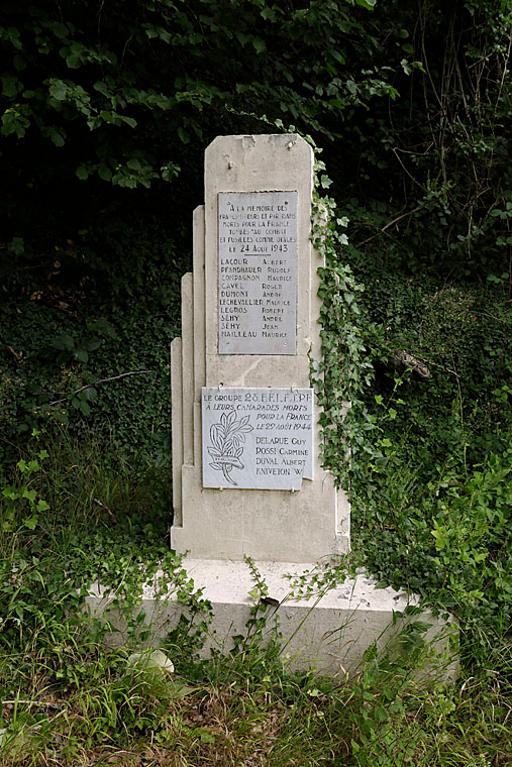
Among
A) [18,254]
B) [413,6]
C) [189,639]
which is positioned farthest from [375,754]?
[413,6]

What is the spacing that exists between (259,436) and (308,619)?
1.03m

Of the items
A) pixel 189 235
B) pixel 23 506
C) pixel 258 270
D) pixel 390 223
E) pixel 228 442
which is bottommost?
pixel 23 506

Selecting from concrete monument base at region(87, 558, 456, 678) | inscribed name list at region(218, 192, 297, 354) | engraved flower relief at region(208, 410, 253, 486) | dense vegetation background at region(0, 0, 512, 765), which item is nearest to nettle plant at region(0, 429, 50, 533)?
dense vegetation background at region(0, 0, 512, 765)

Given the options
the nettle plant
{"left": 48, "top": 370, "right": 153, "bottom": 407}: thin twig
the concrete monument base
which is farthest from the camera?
{"left": 48, "top": 370, "right": 153, "bottom": 407}: thin twig

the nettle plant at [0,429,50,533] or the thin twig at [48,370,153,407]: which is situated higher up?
the thin twig at [48,370,153,407]

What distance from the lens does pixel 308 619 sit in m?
3.61

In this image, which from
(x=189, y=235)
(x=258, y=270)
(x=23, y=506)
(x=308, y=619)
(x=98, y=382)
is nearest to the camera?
(x=308, y=619)

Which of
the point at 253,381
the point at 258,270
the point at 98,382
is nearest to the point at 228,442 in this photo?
the point at 253,381

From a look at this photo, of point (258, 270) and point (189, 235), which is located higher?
point (189, 235)

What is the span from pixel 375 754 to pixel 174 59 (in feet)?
17.5

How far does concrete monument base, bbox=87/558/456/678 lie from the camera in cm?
354

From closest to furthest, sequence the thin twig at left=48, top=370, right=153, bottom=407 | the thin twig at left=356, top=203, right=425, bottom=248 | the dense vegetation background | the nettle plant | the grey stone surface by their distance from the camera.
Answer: the grey stone surface → the nettle plant → the dense vegetation background → the thin twig at left=48, top=370, right=153, bottom=407 → the thin twig at left=356, top=203, right=425, bottom=248

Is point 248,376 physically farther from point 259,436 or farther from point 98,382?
point 98,382

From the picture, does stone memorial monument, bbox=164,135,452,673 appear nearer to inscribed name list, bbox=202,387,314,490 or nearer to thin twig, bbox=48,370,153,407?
inscribed name list, bbox=202,387,314,490
